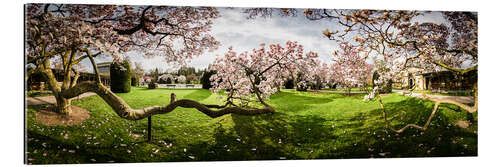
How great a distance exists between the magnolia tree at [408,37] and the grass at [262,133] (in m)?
0.25

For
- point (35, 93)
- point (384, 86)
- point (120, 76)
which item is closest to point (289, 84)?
point (384, 86)

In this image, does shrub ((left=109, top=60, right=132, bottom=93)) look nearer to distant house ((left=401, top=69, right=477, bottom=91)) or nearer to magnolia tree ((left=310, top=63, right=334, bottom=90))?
magnolia tree ((left=310, top=63, right=334, bottom=90))

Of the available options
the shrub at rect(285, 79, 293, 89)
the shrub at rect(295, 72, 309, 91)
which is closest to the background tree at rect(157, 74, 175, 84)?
the shrub at rect(285, 79, 293, 89)

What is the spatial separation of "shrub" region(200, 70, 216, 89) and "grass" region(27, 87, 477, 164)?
0.30 ft

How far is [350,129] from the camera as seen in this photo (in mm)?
3498

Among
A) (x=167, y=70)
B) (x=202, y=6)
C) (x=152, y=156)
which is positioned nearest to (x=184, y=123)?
(x=152, y=156)

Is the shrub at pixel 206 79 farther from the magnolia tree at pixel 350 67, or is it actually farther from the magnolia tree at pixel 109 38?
the magnolia tree at pixel 350 67

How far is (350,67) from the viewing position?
3.62 m

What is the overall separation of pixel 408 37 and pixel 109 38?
13.9ft

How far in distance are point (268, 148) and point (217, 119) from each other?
83cm

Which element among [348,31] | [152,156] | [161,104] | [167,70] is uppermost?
[348,31]

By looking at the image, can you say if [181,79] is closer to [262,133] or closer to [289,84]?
[262,133]
